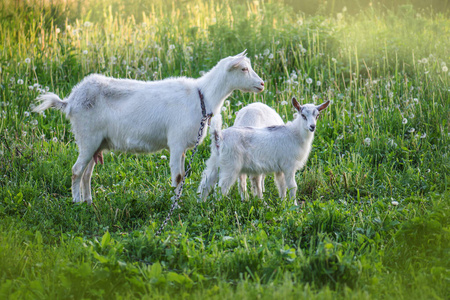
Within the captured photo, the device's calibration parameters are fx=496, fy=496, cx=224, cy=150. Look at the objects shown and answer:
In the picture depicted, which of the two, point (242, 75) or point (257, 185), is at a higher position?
point (242, 75)

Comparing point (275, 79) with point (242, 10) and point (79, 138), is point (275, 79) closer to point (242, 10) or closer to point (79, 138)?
point (242, 10)

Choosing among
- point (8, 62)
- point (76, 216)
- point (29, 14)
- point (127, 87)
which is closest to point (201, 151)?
point (127, 87)

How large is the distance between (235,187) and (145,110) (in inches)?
57.3

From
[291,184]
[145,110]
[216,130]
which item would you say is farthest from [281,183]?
[145,110]

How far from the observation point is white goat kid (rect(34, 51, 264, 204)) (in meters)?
5.81

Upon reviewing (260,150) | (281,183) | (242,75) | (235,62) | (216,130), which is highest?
(235,62)

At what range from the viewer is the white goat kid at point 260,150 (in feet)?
17.9

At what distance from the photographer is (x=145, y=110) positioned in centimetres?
588

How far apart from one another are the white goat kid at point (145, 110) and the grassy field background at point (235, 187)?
20.1 inches

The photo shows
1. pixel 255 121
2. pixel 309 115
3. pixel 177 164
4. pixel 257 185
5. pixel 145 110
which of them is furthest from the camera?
pixel 255 121

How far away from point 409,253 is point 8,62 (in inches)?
330

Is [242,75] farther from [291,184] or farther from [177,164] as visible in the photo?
[291,184]

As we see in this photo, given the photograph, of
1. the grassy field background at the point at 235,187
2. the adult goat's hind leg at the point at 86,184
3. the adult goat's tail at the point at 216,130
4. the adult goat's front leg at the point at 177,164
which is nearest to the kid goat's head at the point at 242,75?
the adult goat's tail at the point at 216,130

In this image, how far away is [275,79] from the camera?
30.8 feet
